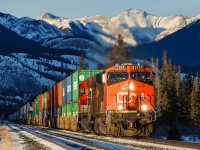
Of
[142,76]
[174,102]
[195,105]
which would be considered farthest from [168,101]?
[142,76]

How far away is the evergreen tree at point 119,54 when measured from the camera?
197ft

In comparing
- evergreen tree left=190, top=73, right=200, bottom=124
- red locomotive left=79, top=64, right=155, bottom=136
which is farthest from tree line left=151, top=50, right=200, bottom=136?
red locomotive left=79, top=64, right=155, bottom=136

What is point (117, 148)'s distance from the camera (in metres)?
17.8

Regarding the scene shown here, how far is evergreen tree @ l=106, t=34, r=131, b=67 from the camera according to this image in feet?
197

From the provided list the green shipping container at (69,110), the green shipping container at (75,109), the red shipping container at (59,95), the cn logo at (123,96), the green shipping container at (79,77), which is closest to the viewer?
the cn logo at (123,96)

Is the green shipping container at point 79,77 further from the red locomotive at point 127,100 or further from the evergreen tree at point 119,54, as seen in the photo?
the evergreen tree at point 119,54

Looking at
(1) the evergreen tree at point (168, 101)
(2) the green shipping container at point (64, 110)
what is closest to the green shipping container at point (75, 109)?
(2) the green shipping container at point (64, 110)

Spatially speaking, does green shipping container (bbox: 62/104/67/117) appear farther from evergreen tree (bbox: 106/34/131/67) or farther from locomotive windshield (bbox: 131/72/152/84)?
locomotive windshield (bbox: 131/72/152/84)

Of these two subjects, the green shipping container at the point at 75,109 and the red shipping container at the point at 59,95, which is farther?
the red shipping container at the point at 59,95

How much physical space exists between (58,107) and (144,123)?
26229 mm

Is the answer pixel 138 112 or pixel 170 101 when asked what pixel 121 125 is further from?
pixel 170 101

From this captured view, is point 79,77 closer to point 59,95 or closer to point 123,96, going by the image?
point 59,95

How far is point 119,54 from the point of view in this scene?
65812 millimetres

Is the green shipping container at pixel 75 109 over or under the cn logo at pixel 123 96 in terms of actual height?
under
